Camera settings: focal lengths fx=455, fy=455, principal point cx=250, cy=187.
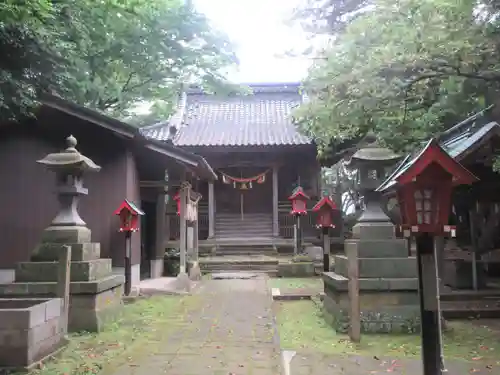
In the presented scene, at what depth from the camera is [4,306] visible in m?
6.61

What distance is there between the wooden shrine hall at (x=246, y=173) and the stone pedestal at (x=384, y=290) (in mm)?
12309

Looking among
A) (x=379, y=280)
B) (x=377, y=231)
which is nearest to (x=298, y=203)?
(x=377, y=231)

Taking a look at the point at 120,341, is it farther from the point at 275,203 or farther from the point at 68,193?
the point at 275,203

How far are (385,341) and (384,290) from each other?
2.98ft

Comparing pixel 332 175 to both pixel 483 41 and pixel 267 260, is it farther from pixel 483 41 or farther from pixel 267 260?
pixel 483 41

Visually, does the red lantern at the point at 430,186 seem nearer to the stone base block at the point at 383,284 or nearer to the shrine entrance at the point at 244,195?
the stone base block at the point at 383,284

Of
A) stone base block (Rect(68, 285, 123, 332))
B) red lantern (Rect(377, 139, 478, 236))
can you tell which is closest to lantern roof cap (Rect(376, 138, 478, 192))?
red lantern (Rect(377, 139, 478, 236))

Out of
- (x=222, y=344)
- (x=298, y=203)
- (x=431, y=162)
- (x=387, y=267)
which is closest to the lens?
(x=431, y=162)

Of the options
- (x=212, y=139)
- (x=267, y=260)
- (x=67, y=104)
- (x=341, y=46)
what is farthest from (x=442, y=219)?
(x=212, y=139)

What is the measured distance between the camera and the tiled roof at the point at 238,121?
22375 millimetres

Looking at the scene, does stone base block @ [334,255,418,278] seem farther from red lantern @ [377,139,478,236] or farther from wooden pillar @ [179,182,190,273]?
wooden pillar @ [179,182,190,273]

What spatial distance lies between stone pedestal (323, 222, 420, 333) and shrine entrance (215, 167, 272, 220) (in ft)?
51.7

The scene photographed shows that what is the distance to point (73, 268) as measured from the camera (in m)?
7.79

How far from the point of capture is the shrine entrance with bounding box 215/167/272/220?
2389cm
